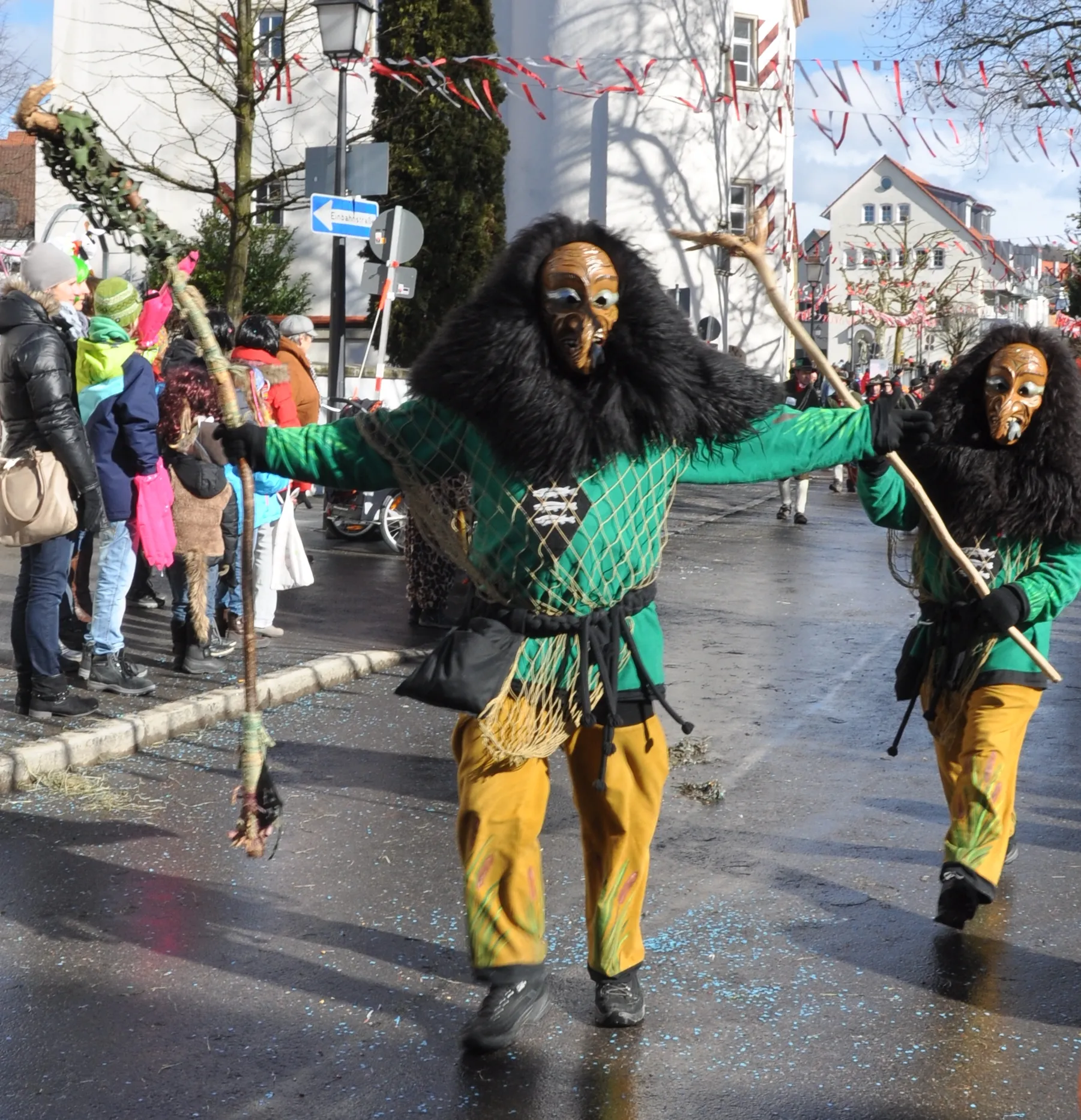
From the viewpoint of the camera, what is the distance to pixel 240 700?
741 cm

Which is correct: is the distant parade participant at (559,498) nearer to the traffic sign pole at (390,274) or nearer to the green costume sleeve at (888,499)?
the green costume sleeve at (888,499)

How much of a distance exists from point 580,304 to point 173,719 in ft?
12.9

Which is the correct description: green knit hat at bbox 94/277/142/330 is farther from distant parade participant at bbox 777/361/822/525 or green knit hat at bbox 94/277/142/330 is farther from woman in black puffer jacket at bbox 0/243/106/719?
distant parade participant at bbox 777/361/822/525

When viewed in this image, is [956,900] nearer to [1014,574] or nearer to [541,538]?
[1014,574]

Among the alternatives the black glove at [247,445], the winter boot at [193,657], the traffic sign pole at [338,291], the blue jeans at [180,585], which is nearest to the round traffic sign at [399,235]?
the traffic sign pole at [338,291]

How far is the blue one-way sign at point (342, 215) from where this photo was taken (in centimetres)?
1292

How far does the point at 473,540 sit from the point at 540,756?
0.56 m

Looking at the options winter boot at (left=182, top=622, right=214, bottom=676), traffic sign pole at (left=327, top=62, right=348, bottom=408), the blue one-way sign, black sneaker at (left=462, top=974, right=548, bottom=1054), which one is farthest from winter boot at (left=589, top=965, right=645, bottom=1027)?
traffic sign pole at (left=327, top=62, right=348, bottom=408)

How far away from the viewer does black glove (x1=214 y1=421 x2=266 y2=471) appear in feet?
12.6

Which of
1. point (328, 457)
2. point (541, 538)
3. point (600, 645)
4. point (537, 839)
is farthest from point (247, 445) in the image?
point (537, 839)

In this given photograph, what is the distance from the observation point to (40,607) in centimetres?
682

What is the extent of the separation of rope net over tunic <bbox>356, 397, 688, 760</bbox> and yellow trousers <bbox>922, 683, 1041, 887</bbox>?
1.36 meters

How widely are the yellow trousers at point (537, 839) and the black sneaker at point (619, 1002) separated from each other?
31 mm

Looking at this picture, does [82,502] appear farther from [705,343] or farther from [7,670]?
[705,343]
